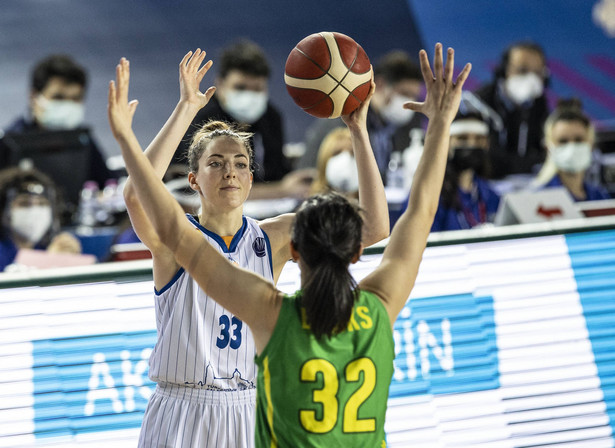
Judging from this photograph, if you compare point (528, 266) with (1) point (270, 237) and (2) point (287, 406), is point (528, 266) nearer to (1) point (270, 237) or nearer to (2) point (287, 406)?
(1) point (270, 237)

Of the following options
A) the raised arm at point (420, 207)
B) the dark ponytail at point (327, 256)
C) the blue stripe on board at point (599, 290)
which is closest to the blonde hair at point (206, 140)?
the raised arm at point (420, 207)

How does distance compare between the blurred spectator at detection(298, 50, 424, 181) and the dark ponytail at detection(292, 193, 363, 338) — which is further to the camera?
the blurred spectator at detection(298, 50, 424, 181)

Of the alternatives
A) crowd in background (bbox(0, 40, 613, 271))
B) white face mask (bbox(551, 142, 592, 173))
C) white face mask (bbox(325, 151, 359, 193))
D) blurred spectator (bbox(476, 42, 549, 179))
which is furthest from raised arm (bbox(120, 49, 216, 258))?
blurred spectator (bbox(476, 42, 549, 179))

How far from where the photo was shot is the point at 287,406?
1.82m

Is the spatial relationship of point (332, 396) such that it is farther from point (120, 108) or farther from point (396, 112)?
point (396, 112)

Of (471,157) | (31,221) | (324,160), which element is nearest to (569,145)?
(471,157)

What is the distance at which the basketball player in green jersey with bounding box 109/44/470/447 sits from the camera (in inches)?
71.3

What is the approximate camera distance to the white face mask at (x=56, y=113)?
7652mm

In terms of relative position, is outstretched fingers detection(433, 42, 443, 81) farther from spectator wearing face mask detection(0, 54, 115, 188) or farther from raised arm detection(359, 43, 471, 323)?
spectator wearing face mask detection(0, 54, 115, 188)

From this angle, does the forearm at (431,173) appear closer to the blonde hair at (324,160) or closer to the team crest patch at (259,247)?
the team crest patch at (259,247)

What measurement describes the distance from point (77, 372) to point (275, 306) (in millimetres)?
1385

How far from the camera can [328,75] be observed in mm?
2689

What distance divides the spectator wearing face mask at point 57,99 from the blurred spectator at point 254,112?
2.74ft

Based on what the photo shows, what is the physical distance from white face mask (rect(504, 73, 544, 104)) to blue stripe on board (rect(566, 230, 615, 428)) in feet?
21.6
